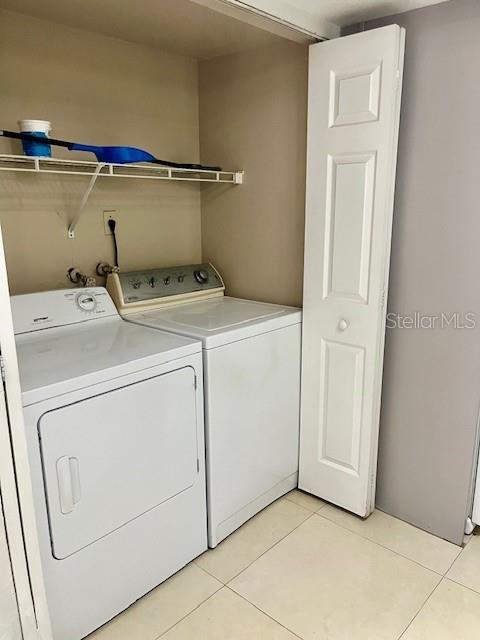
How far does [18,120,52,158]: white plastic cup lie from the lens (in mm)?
1730

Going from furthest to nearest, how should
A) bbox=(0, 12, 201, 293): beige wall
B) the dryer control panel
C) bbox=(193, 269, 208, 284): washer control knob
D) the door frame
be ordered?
bbox=(193, 269, 208, 284): washer control knob
the dryer control panel
bbox=(0, 12, 201, 293): beige wall
the door frame

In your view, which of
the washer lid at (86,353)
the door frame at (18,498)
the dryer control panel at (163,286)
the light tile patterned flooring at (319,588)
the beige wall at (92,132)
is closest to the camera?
the door frame at (18,498)

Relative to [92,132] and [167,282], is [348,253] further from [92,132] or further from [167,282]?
[92,132]

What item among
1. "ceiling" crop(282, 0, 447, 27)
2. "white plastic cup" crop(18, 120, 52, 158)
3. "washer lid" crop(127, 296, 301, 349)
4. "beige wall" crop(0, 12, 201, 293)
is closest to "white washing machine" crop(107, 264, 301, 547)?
"washer lid" crop(127, 296, 301, 349)

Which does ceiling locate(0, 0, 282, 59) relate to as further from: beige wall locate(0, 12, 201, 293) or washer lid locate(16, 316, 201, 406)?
washer lid locate(16, 316, 201, 406)

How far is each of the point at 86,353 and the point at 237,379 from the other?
2.02 feet

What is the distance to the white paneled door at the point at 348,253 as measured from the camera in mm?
1832

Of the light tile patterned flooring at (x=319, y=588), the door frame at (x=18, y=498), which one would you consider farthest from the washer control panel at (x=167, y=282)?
the light tile patterned flooring at (x=319, y=588)

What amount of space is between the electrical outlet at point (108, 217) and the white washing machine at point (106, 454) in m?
0.46

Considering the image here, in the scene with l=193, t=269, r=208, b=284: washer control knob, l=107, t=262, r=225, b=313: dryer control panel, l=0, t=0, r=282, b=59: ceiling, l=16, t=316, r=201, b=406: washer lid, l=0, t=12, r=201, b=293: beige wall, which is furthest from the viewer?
A: l=193, t=269, r=208, b=284: washer control knob

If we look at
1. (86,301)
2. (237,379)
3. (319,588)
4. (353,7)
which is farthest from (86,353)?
(353,7)

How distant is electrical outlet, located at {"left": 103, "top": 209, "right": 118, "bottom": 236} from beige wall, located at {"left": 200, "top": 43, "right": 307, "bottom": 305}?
1.84 feet

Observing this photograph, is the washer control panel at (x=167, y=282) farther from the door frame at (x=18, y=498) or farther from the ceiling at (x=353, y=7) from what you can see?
the ceiling at (x=353, y=7)

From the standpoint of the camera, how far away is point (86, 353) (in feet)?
5.45
